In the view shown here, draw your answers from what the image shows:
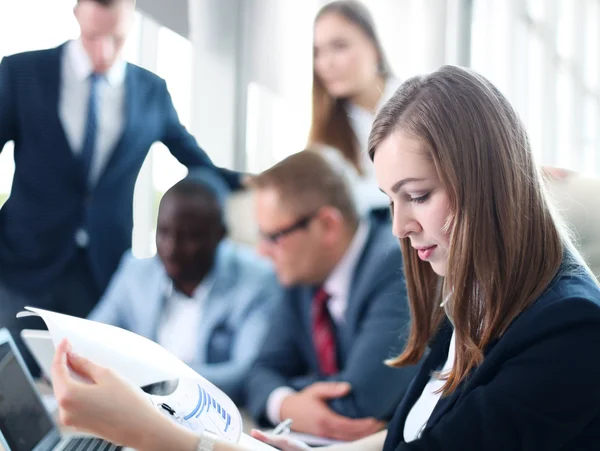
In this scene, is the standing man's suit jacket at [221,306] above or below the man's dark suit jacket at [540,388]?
below

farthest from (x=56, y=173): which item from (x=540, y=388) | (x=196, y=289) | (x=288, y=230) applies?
(x=540, y=388)

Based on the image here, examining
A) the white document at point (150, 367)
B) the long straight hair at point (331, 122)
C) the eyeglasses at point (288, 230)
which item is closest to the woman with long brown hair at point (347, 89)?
the long straight hair at point (331, 122)

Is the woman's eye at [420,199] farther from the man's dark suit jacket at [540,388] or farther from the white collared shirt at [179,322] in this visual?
the white collared shirt at [179,322]

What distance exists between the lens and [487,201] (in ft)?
2.50

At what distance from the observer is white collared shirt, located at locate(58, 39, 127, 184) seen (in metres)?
1.40

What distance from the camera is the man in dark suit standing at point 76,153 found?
1399 mm

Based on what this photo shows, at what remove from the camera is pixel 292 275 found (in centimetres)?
153

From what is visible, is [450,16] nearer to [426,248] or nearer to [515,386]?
[426,248]

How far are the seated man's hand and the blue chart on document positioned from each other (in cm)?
64

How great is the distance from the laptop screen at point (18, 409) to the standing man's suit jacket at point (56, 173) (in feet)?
1.34

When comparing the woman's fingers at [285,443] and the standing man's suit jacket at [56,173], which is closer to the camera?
the woman's fingers at [285,443]

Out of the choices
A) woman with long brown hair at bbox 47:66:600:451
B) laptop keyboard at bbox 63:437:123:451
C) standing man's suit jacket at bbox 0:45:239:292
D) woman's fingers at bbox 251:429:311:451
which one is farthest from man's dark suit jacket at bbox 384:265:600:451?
standing man's suit jacket at bbox 0:45:239:292

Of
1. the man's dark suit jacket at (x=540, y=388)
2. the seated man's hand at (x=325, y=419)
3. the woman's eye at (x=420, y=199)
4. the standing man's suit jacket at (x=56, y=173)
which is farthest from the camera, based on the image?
the seated man's hand at (x=325, y=419)

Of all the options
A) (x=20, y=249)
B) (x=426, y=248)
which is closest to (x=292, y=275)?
(x=20, y=249)
